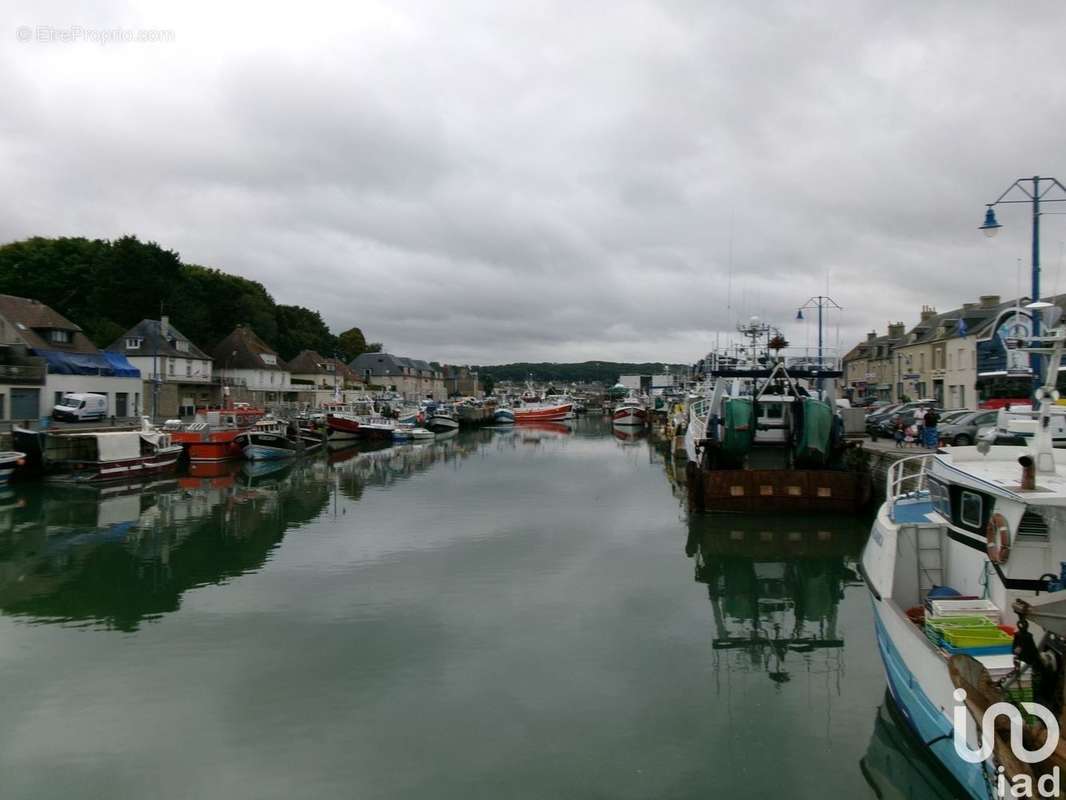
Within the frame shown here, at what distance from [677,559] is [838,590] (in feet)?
12.2

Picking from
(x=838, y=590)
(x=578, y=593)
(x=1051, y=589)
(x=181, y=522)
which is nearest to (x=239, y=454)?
(x=181, y=522)

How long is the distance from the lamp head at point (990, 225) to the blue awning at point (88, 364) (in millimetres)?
38987

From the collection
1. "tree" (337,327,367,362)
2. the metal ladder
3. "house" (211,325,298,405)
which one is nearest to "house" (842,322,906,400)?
"house" (211,325,298,405)

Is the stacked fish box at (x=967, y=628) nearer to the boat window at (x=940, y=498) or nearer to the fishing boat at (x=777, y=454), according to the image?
the boat window at (x=940, y=498)

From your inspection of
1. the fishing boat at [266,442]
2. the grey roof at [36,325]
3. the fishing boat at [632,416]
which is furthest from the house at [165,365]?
the fishing boat at [632,416]

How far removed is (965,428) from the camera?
2444 centimetres

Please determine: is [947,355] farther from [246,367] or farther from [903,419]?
[246,367]

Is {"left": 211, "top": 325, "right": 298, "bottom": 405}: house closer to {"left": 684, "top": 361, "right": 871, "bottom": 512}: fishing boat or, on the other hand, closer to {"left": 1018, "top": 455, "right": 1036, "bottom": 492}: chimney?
{"left": 684, "top": 361, "right": 871, "bottom": 512}: fishing boat

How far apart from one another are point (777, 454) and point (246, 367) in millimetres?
49490

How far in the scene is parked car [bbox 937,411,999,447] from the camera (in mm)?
23953

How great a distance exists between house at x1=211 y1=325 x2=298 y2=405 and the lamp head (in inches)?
2185

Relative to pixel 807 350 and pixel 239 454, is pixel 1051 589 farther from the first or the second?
pixel 239 454

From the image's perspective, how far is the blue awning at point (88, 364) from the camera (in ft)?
122

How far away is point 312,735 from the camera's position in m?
8.49
